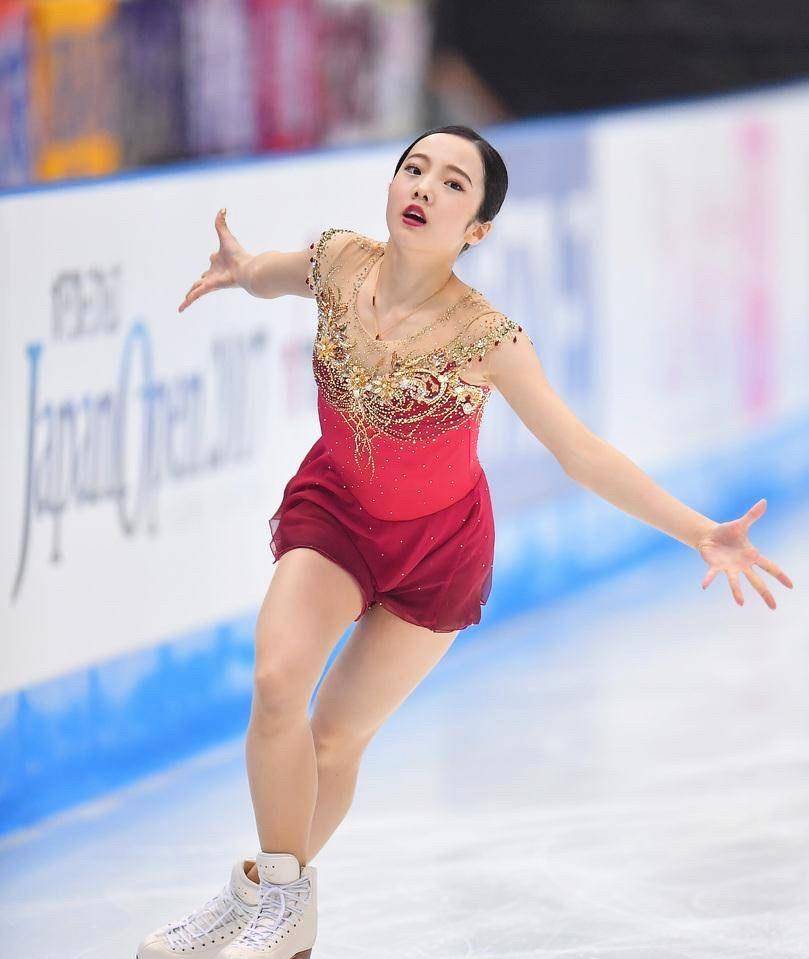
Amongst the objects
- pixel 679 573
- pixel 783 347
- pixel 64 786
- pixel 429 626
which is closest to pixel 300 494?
pixel 429 626

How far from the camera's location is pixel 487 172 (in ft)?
10.1

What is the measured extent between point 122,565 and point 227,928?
60.1 inches

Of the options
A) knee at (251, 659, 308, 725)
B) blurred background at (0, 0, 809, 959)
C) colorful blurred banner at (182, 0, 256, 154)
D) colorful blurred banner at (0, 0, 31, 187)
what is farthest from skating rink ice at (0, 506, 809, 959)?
colorful blurred banner at (182, 0, 256, 154)

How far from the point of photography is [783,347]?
26.6ft

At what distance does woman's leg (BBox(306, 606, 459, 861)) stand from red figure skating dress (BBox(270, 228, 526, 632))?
45 millimetres

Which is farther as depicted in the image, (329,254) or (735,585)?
(329,254)

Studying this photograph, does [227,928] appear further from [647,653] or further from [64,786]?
[647,653]

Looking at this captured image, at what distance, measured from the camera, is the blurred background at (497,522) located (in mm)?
3791

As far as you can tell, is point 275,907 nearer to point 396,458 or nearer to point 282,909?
point 282,909

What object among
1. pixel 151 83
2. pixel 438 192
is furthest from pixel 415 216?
pixel 151 83

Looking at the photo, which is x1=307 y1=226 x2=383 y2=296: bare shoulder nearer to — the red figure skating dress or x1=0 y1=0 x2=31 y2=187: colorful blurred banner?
the red figure skating dress

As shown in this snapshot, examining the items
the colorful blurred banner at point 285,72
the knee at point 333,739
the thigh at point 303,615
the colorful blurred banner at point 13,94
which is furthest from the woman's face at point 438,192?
the colorful blurred banner at point 285,72

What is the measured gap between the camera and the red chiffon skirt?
3.11 meters

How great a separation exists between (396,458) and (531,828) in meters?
1.36
